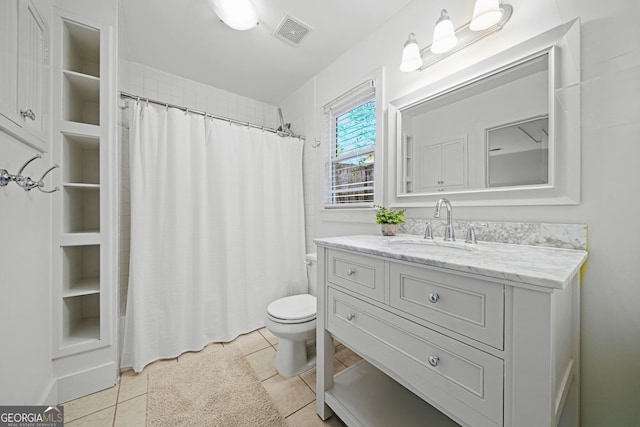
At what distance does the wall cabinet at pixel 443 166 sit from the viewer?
A: 1.24 metres

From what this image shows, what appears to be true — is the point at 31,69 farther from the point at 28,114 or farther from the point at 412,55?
the point at 412,55

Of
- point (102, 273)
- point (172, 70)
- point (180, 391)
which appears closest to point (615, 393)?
point (180, 391)

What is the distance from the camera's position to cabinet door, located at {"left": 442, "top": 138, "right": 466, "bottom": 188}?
1231 millimetres

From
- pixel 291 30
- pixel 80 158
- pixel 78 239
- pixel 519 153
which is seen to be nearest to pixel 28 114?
pixel 78 239

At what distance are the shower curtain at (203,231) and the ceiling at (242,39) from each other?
0.58 meters

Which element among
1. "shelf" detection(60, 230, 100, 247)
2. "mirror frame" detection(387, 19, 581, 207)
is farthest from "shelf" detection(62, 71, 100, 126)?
"mirror frame" detection(387, 19, 581, 207)

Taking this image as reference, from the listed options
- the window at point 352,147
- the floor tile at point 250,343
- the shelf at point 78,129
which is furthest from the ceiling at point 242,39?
the floor tile at point 250,343

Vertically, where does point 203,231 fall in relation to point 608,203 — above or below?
below

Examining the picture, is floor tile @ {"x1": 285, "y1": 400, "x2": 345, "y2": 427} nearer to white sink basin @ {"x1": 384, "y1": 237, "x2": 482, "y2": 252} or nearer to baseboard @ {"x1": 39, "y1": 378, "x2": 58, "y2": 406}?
white sink basin @ {"x1": 384, "y1": 237, "x2": 482, "y2": 252}

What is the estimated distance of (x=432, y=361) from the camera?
0.73m

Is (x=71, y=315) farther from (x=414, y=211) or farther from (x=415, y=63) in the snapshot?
(x=415, y=63)

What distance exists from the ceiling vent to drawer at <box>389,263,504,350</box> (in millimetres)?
1752

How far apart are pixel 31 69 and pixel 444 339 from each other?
1990 millimetres

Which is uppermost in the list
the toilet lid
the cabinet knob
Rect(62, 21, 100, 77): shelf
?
Rect(62, 21, 100, 77): shelf
